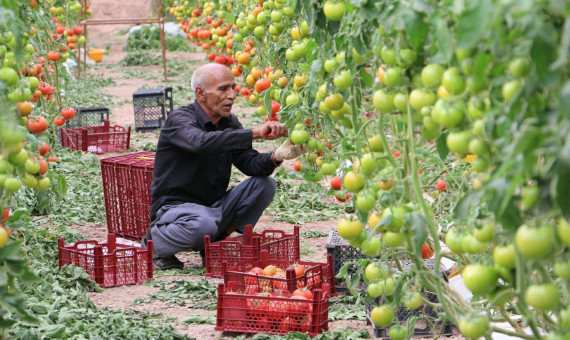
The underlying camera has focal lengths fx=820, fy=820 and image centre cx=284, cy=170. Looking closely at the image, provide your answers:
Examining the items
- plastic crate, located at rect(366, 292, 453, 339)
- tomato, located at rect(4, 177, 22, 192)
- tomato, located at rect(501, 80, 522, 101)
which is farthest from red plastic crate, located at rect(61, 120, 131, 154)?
tomato, located at rect(501, 80, 522, 101)

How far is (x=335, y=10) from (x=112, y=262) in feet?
7.24

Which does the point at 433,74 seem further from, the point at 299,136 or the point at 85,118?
the point at 85,118

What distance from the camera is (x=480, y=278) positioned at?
5.42 feet

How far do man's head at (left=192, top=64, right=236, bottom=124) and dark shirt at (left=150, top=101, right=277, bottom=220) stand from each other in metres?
0.07

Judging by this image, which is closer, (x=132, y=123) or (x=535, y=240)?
(x=535, y=240)

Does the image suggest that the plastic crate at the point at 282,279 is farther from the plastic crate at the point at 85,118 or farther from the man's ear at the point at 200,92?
the plastic crate at the point at 85,118

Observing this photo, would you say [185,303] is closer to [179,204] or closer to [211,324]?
[211,324]

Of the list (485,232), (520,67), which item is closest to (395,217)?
(485,232)

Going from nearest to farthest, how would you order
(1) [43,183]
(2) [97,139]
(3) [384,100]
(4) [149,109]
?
(3) [384,100] < (1) [43,183] < (2) [97,139] < (4) [149,109]

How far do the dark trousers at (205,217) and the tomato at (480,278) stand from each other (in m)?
2.67

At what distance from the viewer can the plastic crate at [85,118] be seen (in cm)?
773

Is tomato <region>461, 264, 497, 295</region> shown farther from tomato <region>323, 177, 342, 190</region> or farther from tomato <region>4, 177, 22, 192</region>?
tomato <region>323, 177, 342, 190</region>

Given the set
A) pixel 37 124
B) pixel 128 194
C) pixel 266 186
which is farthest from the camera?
pixel 128 194

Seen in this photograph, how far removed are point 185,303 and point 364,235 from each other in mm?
1649
